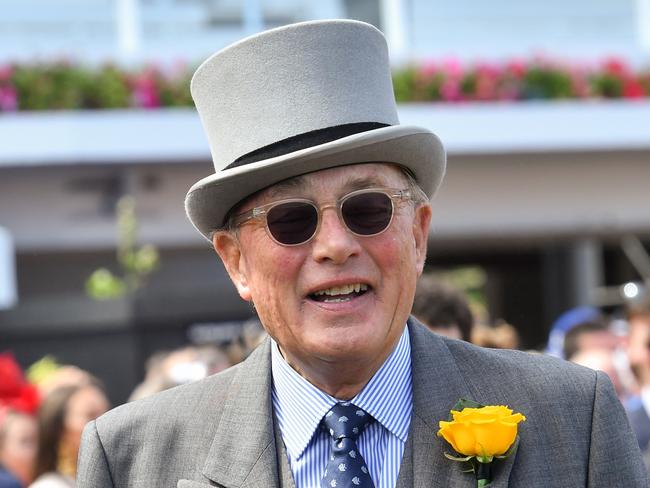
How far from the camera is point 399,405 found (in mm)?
2787

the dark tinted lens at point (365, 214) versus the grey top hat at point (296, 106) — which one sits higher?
the grey top hat at point (296, 106)

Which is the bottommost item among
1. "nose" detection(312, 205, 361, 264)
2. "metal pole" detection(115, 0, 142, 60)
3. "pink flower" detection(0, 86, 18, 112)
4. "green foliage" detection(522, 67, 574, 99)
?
"green foliage" detection(522, 67, 574, 99)

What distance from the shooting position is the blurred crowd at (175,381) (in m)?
5.34

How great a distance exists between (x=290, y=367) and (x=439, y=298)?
2.49 metres

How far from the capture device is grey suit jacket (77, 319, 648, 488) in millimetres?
2613

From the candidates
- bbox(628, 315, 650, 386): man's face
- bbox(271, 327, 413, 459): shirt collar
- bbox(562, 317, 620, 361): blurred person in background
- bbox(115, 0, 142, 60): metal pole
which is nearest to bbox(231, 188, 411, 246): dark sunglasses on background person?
bbox(271, 327, 413, 459): shirt collar

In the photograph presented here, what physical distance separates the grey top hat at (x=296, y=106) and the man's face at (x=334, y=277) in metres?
0.05

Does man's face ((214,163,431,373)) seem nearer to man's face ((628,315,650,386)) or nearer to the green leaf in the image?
the green leaf

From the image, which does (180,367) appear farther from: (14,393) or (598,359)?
(598,359)

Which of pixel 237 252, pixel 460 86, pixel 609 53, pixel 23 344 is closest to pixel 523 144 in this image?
pixel 460 86

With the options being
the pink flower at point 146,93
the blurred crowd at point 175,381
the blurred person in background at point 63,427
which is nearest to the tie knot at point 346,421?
the blurred crowd at point 175,381

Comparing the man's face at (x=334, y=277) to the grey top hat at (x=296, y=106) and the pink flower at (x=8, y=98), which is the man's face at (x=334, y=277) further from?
the pink flower at (x=8, y=98)

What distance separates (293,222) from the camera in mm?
2658

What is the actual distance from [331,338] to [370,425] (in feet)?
0.85
